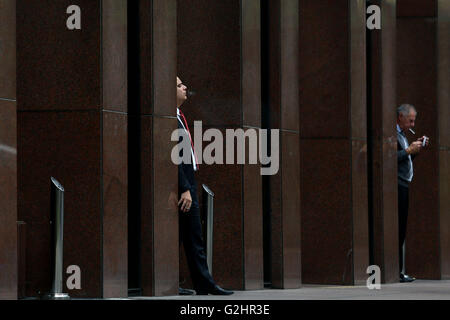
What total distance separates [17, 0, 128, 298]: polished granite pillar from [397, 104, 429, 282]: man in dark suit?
21.2 ft

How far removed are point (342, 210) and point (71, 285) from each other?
5.22 m

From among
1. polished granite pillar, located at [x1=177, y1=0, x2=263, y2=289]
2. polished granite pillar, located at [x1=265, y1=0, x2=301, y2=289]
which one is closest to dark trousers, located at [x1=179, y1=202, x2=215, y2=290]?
polished granite pillar, located at [x1=177, y1=0, x2=263, y2=289]

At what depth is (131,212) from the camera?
12.0 meters

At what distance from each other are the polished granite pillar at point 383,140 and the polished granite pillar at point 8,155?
718 cm

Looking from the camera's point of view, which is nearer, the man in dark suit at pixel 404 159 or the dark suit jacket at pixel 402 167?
the man in dark suit at pixel 404 159

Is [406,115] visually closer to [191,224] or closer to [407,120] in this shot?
[407,120]

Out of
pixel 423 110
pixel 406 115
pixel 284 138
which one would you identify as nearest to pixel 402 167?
pixel 406 115

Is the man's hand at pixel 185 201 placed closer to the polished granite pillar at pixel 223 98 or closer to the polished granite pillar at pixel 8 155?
the polished granite pillar at pixel 223 98

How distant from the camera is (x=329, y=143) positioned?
15625mm

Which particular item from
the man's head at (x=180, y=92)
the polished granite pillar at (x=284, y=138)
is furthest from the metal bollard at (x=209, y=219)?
the polished granite pillar at (x=284, y=138)

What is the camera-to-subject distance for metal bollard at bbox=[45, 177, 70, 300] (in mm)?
10977

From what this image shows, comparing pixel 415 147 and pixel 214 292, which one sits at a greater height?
pixel 415 147

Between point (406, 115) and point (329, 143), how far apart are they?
1756mm

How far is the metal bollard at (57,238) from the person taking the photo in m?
11.0
